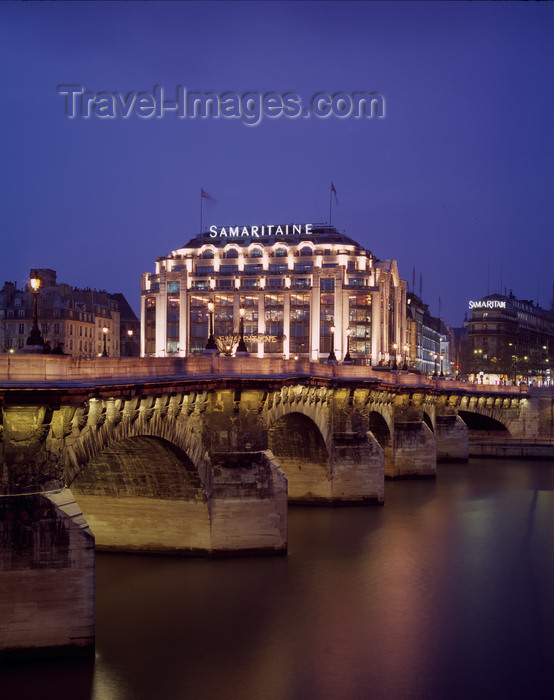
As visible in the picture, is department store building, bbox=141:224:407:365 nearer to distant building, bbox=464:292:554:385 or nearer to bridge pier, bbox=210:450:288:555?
distant building, bbox=464:292:554:385

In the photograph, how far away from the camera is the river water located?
82.8 feet

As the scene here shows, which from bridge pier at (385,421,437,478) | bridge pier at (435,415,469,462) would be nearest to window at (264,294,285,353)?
bridge pier at (435,415,469,462)

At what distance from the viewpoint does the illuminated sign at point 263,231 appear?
14488 cm

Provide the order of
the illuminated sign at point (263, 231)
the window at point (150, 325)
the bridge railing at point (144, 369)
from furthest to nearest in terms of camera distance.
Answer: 1. the illuminated sign at point (263, 231)
2. the window at point (150, 325)
3. the bridge railing at point (144, 369)

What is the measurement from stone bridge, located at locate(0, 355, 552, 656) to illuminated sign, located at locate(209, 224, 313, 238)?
245 ft

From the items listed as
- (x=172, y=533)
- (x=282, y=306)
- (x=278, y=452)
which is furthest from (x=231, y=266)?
(x=172, y=533)

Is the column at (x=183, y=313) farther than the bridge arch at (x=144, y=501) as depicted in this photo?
Yes

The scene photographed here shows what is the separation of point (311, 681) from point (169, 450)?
495 inches

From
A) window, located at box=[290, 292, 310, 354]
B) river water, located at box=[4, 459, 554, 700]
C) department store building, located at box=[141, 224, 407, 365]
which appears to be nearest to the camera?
river water, located at box=[4, 459, 554, 700]

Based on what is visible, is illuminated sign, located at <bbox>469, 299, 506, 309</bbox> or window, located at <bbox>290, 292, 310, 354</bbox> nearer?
window, located at <bbox>290, 292, 310, 354</bbox>

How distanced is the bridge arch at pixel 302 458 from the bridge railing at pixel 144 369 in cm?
422

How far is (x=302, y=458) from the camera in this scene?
2148 inches

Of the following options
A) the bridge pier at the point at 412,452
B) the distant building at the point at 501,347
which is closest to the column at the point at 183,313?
the distant building at the point at 501,347

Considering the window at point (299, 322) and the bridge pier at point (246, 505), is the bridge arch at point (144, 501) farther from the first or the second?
the window at point (299, 322)
